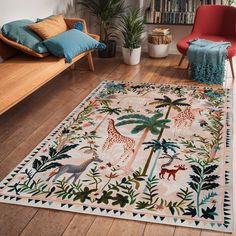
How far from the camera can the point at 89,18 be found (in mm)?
5570

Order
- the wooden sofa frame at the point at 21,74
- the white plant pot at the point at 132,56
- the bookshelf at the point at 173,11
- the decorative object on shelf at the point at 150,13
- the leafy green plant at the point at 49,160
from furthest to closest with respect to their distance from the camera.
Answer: the decorative object on shelf at the point at 150,13 < the bookshelf at the point at 173,11 < the white plant pot at the point at 132,56 < the wooden sofa frame at the point at 21,74 < the leafy green plant at the point at 49,160

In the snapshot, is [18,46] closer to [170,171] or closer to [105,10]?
[105,10]

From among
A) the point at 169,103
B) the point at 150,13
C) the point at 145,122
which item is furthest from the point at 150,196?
the point at 150,13

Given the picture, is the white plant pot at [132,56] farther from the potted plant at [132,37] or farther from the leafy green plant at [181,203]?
the leafy green plant at [181,203]

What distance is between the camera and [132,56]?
4.80 metres

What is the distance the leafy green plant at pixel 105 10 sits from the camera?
4.96 meters

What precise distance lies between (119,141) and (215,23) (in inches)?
92.7

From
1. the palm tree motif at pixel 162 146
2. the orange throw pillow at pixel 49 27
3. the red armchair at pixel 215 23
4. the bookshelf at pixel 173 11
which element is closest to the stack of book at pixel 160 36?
the bookshelf at pixel 173 11

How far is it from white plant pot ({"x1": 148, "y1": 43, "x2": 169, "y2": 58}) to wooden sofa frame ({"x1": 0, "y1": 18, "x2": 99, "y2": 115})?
1.26m

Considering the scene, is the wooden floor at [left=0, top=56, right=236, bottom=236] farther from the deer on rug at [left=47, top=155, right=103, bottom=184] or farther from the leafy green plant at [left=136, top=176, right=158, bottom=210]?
the deer on rug at [left=47, top=155, right=103, bottom=184]

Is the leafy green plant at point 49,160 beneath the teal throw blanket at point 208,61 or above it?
beneath

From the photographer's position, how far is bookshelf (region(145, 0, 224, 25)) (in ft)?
16.2

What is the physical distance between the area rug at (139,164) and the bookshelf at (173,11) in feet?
5.42

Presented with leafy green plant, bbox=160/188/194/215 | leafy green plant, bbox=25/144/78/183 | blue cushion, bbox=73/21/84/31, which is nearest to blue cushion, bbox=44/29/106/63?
blue cushion, bbox=73/21/84/31
